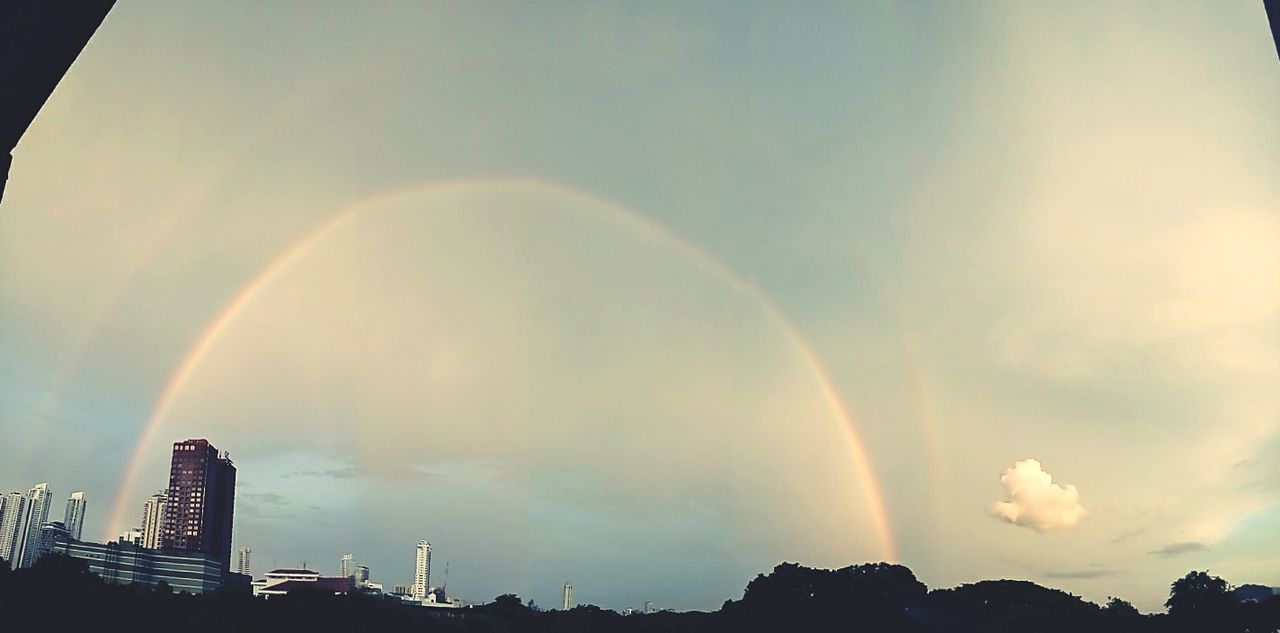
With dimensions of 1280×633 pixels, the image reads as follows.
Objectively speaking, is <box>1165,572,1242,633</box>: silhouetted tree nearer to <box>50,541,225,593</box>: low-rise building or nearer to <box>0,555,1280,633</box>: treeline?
<box>0,555,1280,633</box>: treeline

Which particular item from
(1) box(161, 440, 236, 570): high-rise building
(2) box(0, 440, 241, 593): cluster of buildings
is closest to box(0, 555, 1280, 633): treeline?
(2) box(0, 440, 241, 593): cluster of buildings

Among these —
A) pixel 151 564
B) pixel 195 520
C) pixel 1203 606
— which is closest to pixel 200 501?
pixel 195 520

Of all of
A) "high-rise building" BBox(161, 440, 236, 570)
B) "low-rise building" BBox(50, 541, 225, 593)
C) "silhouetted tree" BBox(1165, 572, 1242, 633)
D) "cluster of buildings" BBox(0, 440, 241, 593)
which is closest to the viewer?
"silhouetted tree" BBox(1165, 572, 1242, 633)

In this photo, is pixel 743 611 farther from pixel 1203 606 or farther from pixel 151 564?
pixel 151 564

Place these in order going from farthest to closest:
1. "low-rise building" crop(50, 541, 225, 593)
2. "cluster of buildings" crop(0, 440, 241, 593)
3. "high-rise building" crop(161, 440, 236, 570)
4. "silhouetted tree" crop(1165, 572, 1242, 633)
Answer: "high-rise building" crop(161, 440, 236, 570), "cluster of buildings" crop(0, 440, 241, 593), "low-rise building" crop(50, 541, 225, 593), "silhouetted tree" crop(1165, 572, 1242, 633)

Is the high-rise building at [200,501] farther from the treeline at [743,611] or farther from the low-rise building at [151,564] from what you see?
the treeline at [743,611]

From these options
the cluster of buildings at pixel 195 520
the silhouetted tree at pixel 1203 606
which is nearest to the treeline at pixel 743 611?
the silhouetted tree at pixel 1203 606
